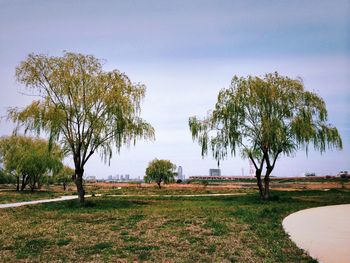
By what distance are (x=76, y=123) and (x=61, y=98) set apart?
6.24 feet

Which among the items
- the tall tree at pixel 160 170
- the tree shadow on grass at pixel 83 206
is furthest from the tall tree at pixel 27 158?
the tall tree at pixel 160 170

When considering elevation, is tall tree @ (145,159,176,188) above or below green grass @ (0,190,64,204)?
above

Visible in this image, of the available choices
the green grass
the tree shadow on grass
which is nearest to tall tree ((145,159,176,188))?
the green grass

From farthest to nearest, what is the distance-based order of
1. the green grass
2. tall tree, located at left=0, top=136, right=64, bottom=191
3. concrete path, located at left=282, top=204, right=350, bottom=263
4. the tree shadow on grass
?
→ 1. tall tree, located at left=0, top=136, right=64, bottom=191
2. the green grass
3. the tree shadow on grass
4. concrete path, located at left=282, top=204, right=350, bottom=263

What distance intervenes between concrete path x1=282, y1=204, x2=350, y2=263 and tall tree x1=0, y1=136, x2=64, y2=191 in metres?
30.2

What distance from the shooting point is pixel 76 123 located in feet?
68.6

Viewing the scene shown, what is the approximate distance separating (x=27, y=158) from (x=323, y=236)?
116 feet

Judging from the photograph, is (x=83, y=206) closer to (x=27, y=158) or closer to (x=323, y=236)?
(x=323, y=236)

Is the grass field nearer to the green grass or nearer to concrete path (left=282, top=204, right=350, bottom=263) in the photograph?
concrete path (left=282, top=204, right=350, bottom=263)

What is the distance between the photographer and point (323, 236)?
934cm

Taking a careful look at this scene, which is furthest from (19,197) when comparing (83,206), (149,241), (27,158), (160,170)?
(160,170)

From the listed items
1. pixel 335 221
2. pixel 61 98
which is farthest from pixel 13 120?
pixel 335 221

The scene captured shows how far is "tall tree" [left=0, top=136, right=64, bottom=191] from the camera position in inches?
1487

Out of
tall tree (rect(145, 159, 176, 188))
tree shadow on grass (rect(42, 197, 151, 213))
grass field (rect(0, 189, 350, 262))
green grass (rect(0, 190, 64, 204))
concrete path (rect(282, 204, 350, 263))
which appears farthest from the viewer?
tall tree (rect(145, 159, 176, 188))
